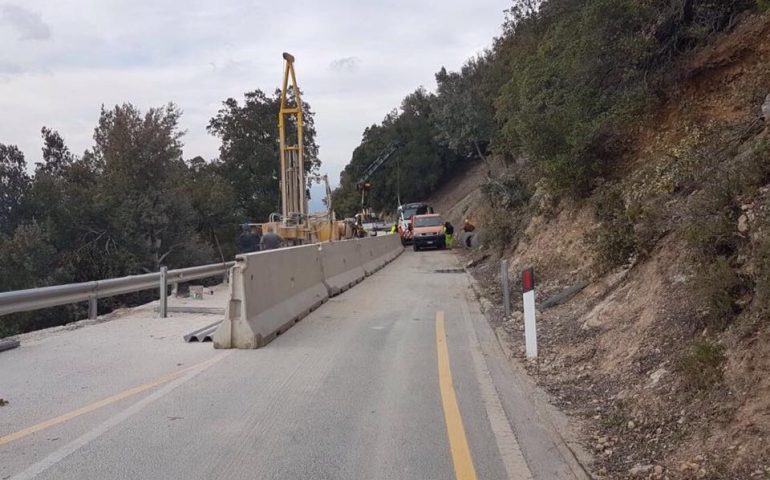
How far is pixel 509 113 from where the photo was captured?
22219 millimetres

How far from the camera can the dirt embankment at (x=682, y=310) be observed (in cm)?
475

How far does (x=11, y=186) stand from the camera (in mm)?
34500

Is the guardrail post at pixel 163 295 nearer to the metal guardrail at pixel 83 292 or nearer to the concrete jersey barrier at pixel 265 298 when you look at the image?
the metal guardrail at pixel 83 292

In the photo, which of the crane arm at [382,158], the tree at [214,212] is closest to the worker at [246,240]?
the tree at [214,212]

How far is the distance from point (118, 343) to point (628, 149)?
1004 centimetres

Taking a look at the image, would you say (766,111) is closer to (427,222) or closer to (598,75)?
(598,75)

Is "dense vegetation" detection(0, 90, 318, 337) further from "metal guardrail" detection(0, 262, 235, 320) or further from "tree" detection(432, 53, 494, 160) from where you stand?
"tree" detection(432, 53, 494, 160)

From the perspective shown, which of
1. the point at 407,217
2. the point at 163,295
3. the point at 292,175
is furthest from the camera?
the point at 407,217

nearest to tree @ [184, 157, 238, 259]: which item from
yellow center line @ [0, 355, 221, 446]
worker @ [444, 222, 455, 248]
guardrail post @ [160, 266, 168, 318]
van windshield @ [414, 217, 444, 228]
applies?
van windshield @ [414, 217, 444, 228]

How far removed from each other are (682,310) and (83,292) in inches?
361

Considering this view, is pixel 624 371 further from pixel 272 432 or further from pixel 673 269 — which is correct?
pixel 272 432

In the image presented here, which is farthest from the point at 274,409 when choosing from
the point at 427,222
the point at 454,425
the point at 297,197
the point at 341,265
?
the point at 427,222

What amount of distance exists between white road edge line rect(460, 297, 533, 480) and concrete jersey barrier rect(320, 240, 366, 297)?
7000mm

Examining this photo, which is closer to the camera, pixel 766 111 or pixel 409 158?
pixel 766 111
